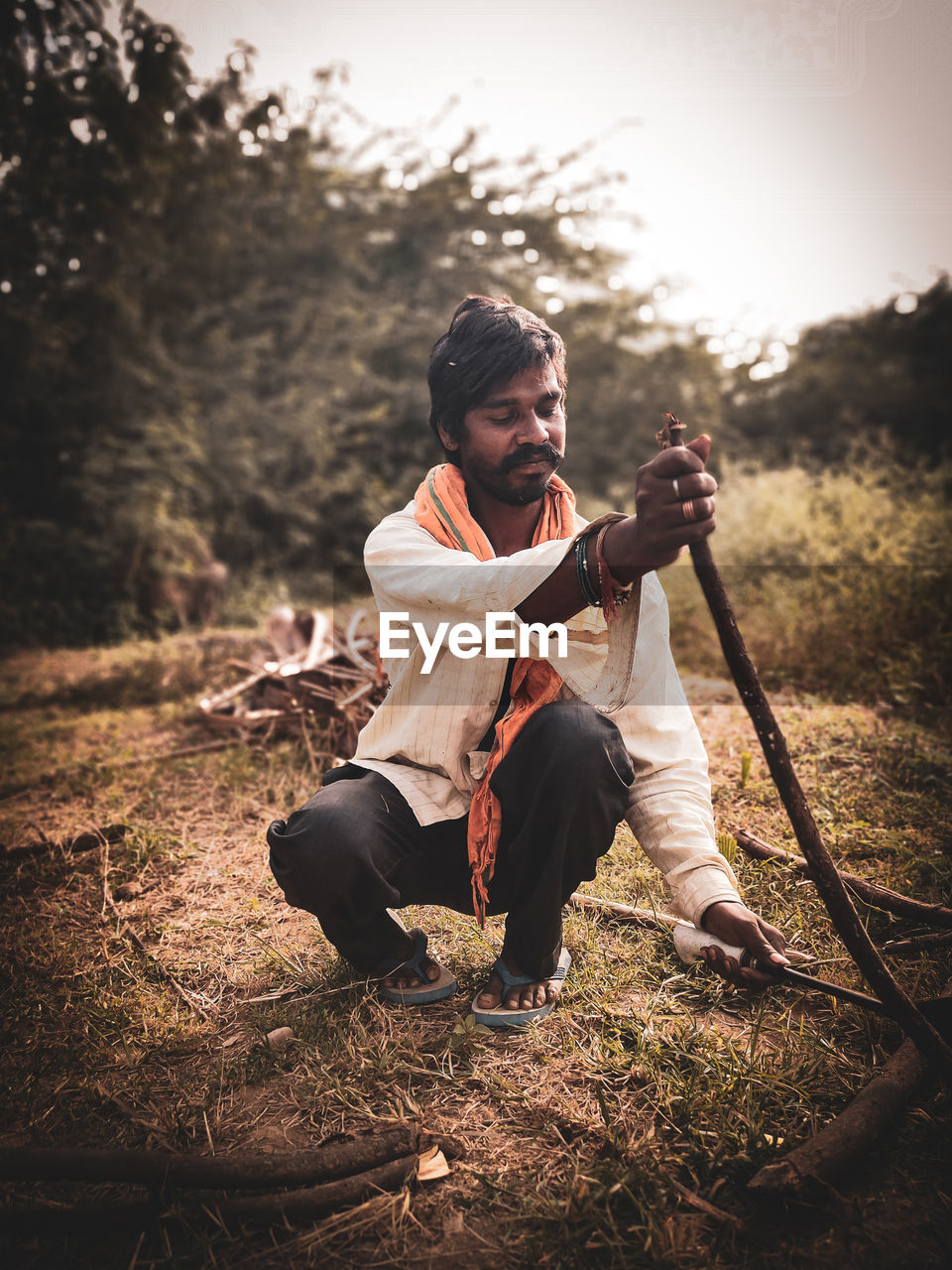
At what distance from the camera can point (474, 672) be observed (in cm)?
180

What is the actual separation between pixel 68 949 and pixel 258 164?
9912 mm

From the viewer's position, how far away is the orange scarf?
1753mm

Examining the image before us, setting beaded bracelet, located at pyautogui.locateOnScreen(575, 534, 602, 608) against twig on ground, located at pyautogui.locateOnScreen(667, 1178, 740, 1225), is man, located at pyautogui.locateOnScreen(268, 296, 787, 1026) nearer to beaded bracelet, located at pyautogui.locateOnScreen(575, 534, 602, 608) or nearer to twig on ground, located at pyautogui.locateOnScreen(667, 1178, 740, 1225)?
beaded bracelet, located at pyautogui.locateOnScreen(575, 534, 602, 608)

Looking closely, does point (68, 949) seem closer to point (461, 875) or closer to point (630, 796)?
point (461, 875)

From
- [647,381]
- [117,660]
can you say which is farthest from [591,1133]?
[647,381]

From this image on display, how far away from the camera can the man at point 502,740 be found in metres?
1.67

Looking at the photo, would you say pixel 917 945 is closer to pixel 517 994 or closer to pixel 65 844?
pixel 517 994

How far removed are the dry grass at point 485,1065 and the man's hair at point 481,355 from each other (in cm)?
139

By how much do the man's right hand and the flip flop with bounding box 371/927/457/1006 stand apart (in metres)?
1.18

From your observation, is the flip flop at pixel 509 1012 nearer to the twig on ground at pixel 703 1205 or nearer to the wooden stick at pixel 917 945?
the twig on ground at pixel 703 1205

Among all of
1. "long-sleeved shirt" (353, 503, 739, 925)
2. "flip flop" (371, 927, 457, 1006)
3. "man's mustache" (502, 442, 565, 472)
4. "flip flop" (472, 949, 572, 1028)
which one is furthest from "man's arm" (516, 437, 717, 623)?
"flip flop" (371, 927, 457, 1006)

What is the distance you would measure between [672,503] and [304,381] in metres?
9.39

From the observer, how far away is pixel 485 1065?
172 cm

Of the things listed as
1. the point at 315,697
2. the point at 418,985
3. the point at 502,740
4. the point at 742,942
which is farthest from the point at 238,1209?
the point at 315,697
